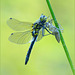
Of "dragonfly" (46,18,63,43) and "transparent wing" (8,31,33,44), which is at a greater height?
"transparent wing" (8,31,33,44)

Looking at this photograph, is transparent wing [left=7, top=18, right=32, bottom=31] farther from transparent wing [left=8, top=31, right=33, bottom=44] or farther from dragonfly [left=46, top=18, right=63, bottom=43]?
dragonfly [left=46, top=18, right=63, bottom=43]

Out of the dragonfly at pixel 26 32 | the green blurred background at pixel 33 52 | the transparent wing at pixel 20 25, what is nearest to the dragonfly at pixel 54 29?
the dragonfly at pixel 26 32

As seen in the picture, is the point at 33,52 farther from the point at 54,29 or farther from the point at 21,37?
the point at 54,29

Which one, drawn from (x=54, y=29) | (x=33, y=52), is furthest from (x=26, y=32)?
(x=33, y=52)

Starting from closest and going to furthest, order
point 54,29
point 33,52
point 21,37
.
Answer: point 54,29
point 21,37
point 33,52

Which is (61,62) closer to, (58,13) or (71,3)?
(58,13)

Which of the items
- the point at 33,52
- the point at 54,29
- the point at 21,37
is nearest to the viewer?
the point at 54,29

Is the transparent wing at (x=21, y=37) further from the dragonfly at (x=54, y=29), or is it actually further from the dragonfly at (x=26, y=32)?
the dragonfly at (x=54, y=29)

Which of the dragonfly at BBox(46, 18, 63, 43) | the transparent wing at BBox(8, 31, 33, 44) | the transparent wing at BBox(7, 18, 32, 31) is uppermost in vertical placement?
the transparent wing at BBox(7, 18, 32, 31)

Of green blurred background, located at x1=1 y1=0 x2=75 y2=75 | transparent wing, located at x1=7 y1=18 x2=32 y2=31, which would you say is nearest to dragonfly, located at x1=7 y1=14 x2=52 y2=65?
transparent wing, located at x1=7 y1=18 x2=32 y2=31
